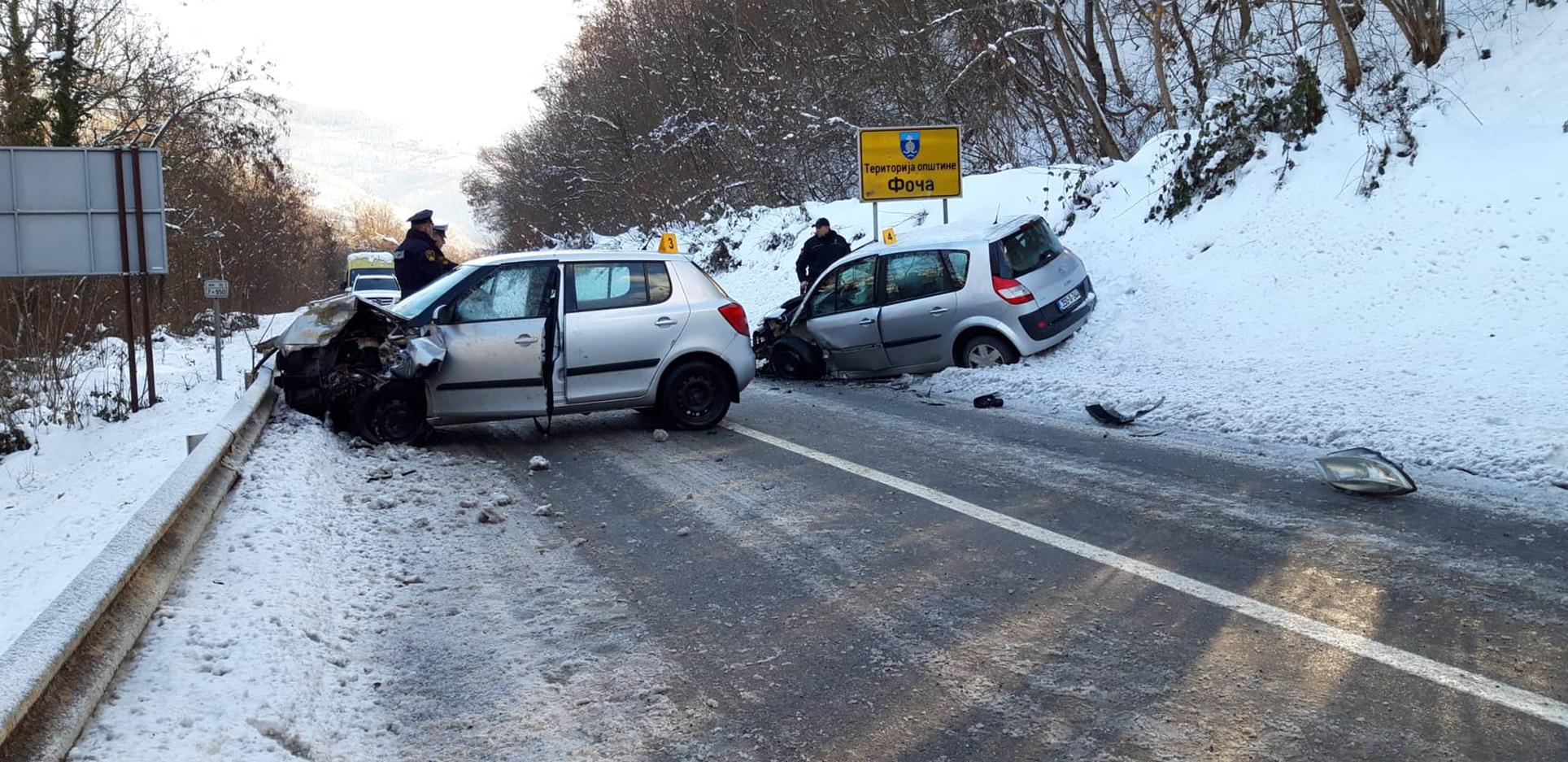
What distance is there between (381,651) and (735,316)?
5.67 m

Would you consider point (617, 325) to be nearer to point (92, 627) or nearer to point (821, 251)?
point (92, 627)

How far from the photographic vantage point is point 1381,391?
9.12 metres

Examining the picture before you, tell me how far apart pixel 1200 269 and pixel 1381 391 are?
15.6 ft

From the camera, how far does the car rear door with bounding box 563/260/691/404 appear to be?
935 cm

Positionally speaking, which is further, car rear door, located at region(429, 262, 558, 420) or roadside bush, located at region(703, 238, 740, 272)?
roadside bush, located at region(703, 238, 740, 272)

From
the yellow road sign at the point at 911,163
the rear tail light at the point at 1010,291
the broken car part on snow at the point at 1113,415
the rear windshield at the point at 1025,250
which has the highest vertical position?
the yellow road sign at the point at 911,163

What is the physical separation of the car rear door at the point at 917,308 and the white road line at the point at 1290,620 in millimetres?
5393

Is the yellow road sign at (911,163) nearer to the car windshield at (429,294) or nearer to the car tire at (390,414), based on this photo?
the car windshield at (429,294)

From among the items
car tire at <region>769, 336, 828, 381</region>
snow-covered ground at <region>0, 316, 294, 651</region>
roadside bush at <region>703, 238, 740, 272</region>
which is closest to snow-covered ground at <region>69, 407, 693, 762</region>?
snow-covered ground at <region>0, 316, 294, 651</region>

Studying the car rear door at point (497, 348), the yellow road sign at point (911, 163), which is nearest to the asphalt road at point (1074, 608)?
the car rear door at point (497, 348)

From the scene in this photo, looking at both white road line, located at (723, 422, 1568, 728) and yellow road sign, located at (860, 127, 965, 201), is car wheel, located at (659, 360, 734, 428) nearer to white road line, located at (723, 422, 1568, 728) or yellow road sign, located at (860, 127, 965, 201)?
white road line, located at (723, 422, 1568, 728)

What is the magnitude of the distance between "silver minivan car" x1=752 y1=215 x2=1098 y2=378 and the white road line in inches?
209

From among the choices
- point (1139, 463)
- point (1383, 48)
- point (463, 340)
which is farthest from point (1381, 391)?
point (1383, 48)

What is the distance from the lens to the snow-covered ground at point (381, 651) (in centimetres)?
376
